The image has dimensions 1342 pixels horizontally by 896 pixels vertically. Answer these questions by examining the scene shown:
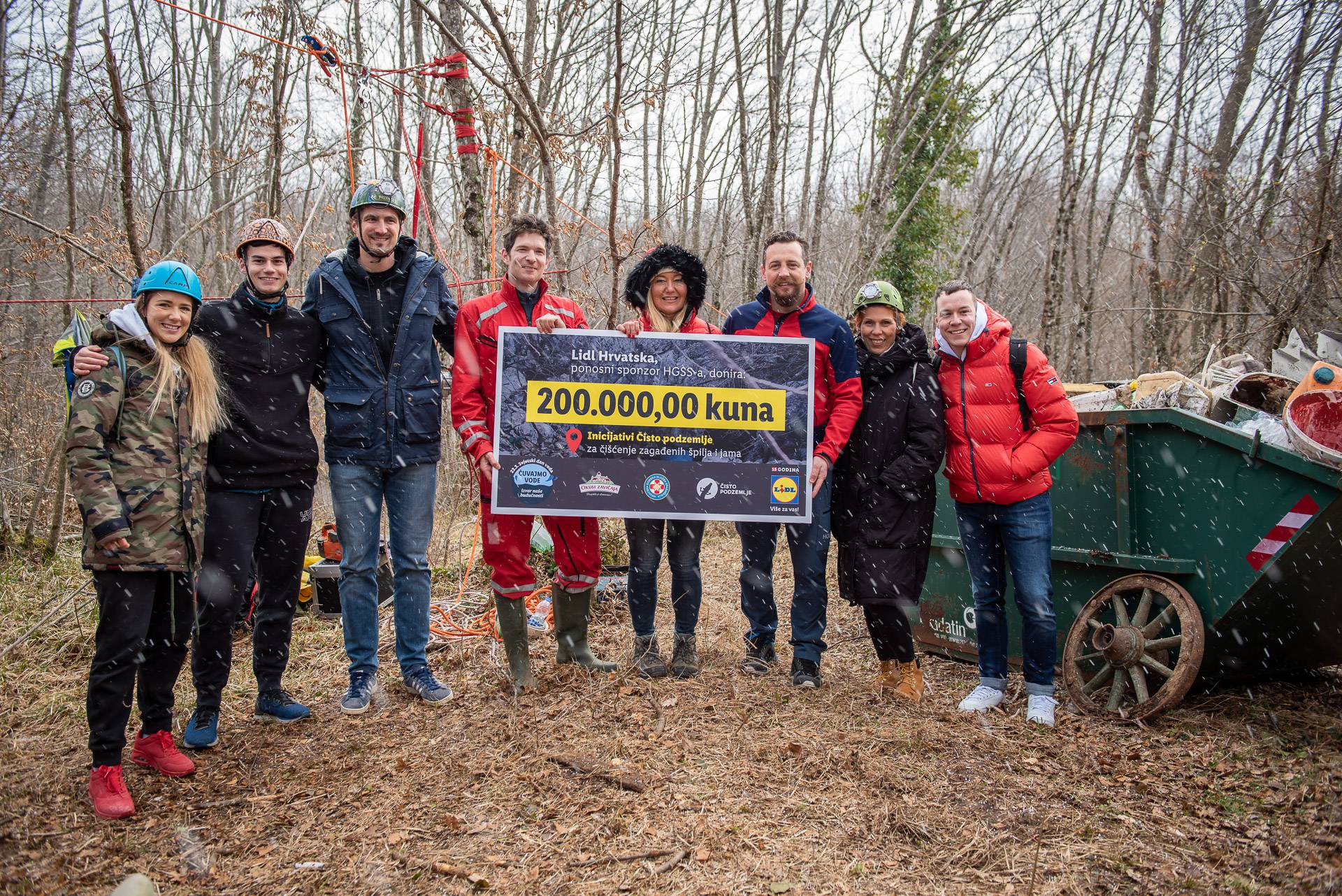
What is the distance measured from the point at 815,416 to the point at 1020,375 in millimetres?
1098

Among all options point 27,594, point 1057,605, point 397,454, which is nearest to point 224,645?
point 397,454

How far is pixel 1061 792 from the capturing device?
342 centimetres

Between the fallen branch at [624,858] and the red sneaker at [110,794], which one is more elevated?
the red sneaker at [110,794]

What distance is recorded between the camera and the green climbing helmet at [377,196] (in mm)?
4055

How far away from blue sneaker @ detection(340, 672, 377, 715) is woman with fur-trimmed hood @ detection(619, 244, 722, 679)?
146cm

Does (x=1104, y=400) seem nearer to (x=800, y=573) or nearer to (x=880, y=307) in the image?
(x=880, y=307)

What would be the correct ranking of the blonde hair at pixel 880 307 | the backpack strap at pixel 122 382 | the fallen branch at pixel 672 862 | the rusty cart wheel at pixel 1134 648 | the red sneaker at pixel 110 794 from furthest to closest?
the blonde hair at pixel 880 307 → the rusty cart wheel at pixel 1134 648 → the backpack strap at pixel 122 382 → the red sneaker at pixel 110 794 → the fallen branch at pixel 672 862

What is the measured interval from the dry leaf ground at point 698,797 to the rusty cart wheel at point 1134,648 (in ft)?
0.65

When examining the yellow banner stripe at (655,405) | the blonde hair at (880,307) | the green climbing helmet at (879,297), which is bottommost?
the yellow banner stripe at (655,405)

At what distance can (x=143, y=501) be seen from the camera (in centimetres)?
333

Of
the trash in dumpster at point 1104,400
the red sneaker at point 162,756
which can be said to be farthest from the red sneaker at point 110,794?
the trash in dumpster at point 1104,400

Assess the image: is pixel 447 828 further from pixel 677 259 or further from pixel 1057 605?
pixel 1057 605

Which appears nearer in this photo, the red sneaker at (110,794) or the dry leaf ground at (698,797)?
the dry leaf ground at (698,797)

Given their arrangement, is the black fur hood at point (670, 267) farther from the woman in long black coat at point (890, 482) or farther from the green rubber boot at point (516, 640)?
the green rubber boot at point (516, 640)
